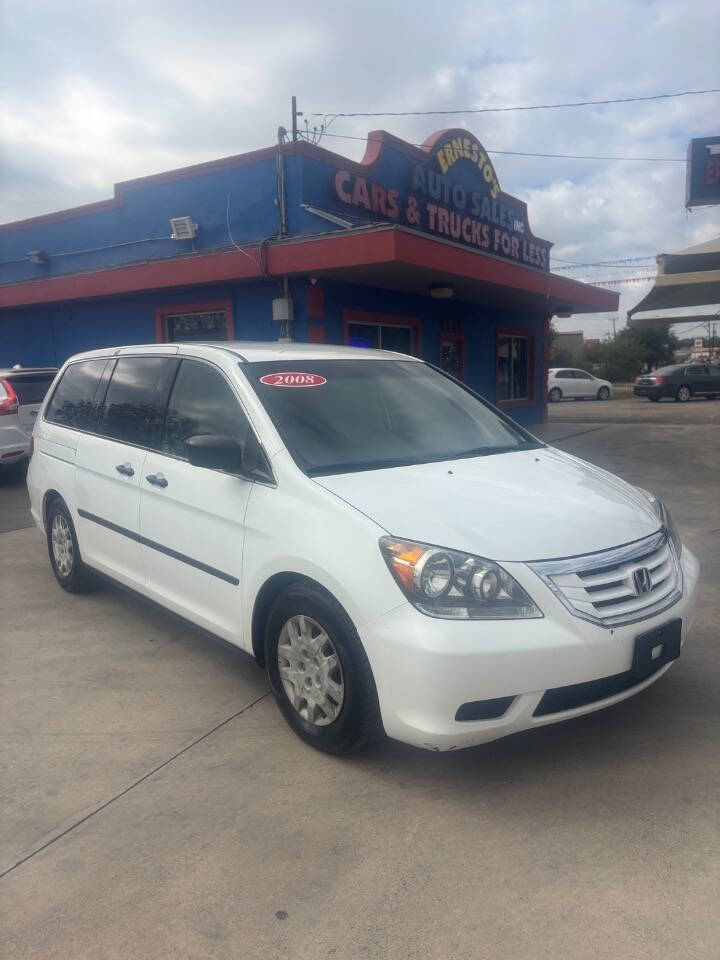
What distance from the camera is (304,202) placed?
11.4 m

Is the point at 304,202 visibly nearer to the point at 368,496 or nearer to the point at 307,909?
the point at 368,496

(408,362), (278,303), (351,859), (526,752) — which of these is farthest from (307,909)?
(278,303)

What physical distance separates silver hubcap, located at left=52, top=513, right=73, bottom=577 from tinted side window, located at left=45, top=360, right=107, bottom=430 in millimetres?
680

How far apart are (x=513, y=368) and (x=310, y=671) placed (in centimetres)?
1602

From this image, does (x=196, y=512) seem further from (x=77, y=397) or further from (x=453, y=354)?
(x=453, y=354)

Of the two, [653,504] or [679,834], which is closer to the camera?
[679,834]

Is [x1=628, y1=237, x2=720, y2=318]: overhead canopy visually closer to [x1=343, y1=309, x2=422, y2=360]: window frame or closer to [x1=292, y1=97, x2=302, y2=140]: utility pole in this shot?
[x1=343, y1=309, x2=422, y2=360]: window frame

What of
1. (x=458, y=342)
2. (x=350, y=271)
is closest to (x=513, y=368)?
(x=458, y=342)

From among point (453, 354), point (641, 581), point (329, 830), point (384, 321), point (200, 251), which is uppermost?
point (200, 251)

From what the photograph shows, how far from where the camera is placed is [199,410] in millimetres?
4031

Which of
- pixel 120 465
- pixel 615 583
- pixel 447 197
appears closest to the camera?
pixel 615 583

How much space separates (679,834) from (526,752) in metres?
0.70

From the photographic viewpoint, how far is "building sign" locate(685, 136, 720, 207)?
1551 centimetres

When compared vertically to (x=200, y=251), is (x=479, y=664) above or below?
below
